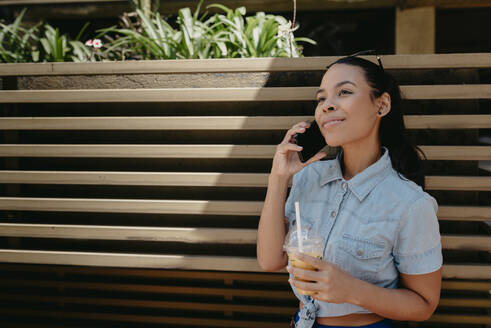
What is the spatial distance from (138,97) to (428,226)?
1403 mm

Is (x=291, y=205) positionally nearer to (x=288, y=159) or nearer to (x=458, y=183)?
(x=288, y=159)

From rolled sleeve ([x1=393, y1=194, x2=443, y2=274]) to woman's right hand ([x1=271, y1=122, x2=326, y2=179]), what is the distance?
14.3 inches

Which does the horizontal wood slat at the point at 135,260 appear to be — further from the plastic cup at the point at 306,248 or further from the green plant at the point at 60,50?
the green plant at the point at 60,50

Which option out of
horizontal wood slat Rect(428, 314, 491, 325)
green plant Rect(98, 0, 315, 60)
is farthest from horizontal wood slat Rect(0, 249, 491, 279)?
green plant Rect(98, 0, 315, 60)

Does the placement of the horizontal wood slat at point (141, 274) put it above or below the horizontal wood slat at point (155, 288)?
above

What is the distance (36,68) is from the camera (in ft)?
6.82

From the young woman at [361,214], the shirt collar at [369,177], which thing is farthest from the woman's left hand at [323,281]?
the shirt collar at [369,177]

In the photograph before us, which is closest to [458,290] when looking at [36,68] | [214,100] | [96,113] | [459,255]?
[459,255]

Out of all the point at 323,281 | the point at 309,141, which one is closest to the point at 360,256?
the point at 323,281

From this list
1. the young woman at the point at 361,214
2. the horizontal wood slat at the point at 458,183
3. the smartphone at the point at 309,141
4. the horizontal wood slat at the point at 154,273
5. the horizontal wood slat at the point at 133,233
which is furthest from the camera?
the horizontal wood slat at the point at 154,273

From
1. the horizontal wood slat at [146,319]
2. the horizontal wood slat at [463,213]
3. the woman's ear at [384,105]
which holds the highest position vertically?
the woman's ear at [384,105]

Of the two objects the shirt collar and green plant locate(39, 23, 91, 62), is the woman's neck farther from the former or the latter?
green plant locate(39, 23, 91, 62)

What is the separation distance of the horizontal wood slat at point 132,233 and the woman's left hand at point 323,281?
0.78m

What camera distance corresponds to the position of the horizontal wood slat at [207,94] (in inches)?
72.8
